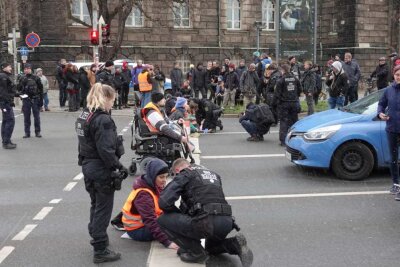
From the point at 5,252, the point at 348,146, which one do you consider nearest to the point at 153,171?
the point at 5,252

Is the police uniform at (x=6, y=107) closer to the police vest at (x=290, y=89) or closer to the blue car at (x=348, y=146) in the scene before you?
the police vest at (x=290, y=89)

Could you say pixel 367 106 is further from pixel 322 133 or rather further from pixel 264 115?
pixel 264 115

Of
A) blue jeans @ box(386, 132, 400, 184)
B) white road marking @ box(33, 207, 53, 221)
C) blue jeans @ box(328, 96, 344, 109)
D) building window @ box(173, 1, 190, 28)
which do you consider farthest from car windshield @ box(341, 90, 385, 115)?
building window @ box(173, 1, 190, 28)

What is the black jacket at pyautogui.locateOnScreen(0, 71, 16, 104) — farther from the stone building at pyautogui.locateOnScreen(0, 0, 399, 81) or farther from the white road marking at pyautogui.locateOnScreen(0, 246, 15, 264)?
the stone building at pyautogui.locateOnScreen(0, 0, 399, 81)

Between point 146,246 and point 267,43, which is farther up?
point 267,43

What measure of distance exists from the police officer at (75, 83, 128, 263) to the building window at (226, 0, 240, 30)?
37518 mm

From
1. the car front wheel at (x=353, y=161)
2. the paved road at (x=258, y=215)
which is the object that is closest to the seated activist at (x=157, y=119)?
the paved road at (x=258, y=215)

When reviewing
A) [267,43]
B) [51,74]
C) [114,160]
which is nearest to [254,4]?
[267,43]

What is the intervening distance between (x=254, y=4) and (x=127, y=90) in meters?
21.8

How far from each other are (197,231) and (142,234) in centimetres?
111

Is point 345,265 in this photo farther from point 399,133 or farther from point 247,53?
point 247,53

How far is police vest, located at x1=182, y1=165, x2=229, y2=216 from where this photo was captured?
17.4ft

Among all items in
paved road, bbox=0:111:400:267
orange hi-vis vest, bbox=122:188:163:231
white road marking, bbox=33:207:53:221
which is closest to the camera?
paved road, bbox=0:111:400:267

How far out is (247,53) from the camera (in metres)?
41.8
